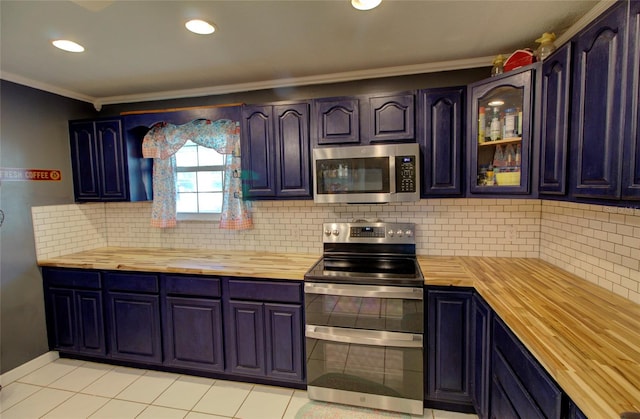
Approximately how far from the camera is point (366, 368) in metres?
2.01

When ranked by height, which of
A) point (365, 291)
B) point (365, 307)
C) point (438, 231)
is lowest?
point (365, 307)

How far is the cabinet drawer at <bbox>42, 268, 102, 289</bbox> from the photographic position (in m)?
2.55

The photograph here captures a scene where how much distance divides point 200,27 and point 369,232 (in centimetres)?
181

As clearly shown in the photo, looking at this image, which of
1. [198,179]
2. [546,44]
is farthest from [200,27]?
[546,44]

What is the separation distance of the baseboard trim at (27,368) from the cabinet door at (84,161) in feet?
4.75

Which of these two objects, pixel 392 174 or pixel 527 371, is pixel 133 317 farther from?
pixel 527 371

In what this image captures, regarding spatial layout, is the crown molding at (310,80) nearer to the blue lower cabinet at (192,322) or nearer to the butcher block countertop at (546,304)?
the butcher block countertop at (546,304)

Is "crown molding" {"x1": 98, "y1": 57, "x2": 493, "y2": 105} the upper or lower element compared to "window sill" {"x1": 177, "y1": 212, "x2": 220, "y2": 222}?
upper

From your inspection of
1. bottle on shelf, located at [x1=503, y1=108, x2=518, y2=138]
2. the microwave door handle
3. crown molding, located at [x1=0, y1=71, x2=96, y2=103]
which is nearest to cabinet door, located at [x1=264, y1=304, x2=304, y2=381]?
the microwave door handle

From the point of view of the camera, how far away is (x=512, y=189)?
1929 mm

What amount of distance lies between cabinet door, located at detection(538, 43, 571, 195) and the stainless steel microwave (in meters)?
0.72

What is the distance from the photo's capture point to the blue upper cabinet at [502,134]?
1805 mm

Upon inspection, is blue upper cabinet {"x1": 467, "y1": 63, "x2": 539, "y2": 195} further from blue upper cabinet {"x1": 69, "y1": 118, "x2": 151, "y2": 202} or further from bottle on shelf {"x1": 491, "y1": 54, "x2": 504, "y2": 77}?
blue upper cabinet {"x1": 69, "y1": 118, "x2": 151, "y2": 202}

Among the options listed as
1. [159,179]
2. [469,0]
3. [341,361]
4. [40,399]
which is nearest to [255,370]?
[341,361]
